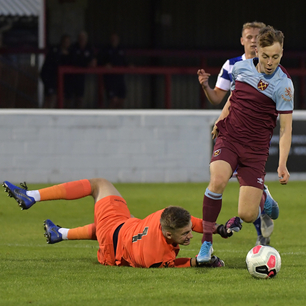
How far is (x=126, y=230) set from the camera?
18.0 feet

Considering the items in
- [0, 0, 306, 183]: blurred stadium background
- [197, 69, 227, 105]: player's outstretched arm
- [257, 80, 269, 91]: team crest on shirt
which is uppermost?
[257, 80, 269, 91]: team crest on shirt

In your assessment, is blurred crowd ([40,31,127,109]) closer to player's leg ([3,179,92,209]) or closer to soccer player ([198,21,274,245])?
soccer player ([198,21,274,245])

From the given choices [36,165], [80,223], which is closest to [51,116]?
[36,165]

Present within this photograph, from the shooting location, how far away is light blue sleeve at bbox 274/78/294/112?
5.62 metres

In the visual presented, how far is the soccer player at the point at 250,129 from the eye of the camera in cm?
561

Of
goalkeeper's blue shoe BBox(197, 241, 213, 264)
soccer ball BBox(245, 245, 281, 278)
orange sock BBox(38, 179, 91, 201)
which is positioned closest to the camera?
soccer ball BBox(245, 245, 281, 278)

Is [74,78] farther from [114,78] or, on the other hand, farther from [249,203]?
[249,203]

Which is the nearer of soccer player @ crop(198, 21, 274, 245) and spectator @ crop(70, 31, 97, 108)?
soccer player @ crop(198, 21, 274, 245)

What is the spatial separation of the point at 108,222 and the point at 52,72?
7624 mm

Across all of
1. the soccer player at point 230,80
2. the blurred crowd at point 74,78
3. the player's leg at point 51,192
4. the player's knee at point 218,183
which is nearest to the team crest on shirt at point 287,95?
the player's knee at point 218,183

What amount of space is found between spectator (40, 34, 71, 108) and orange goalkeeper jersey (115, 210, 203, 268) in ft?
25.1

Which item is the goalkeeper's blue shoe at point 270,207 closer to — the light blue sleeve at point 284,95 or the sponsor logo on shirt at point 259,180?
the sponsor logo on shirt at point 259,180

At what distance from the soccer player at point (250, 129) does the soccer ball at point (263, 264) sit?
1.68ft

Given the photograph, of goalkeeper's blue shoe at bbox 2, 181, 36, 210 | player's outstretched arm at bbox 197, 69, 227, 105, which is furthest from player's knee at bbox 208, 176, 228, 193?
goalkeeper's blue shoe at bbox 2, 181, 36, 210
